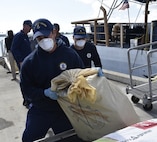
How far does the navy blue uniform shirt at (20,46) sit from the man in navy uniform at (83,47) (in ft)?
5.10

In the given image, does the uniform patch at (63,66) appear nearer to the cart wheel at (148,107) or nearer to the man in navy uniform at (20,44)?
the cart wheel at (148,107)

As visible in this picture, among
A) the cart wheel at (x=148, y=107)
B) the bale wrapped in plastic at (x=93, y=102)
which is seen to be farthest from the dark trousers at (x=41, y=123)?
the cart wheel at (x=148, y=107)

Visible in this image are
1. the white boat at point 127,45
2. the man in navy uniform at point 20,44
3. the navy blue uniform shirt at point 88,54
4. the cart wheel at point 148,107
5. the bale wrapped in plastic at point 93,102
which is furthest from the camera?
the white boat at point 127,45

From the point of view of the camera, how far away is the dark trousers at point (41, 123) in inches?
91.7

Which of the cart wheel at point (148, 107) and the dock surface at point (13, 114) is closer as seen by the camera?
the dock surface at point (13, 114)

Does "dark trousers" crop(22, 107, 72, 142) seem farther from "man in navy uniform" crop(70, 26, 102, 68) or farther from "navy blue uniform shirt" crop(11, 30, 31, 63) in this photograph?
"navy blue uniform shirt" crop(11, 30, 31, 63)

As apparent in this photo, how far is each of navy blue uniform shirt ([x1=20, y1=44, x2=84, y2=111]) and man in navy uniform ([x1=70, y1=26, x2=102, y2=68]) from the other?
4.71 feet

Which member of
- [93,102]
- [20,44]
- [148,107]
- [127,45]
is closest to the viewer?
[93,102]

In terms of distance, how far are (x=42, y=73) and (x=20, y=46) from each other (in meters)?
2.95

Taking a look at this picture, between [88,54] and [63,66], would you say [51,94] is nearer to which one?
[63,66]

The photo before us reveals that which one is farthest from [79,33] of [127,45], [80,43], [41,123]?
[127,45]

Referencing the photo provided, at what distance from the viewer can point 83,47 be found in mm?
3906

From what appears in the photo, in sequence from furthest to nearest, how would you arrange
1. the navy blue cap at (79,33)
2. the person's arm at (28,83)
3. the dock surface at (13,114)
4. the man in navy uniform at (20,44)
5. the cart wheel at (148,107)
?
the man in navy uniform at (20,44)
the cart wheel at (148,107)
the navy blue cap at (79,33)
the dock surface at (13,114)
the person's arm at (28,83)

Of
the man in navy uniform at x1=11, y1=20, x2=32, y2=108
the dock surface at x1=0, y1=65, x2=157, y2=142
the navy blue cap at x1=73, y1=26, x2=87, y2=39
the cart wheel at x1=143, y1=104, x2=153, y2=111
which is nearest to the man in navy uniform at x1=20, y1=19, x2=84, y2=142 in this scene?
the dock surface at x1=0, y1=65, x2=157, y2=142
